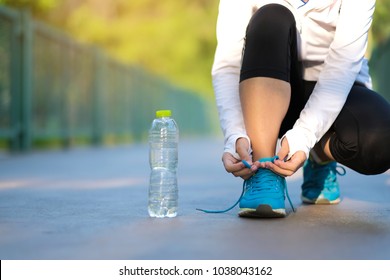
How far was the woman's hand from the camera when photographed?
301 centimetres

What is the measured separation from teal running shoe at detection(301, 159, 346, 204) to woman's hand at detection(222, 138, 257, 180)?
0.78 metres

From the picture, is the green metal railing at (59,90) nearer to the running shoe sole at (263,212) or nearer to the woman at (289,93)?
the woman at (289,93)

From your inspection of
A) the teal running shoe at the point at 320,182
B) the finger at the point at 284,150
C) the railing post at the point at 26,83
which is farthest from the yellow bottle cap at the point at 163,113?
the railing post at the point at 26,83

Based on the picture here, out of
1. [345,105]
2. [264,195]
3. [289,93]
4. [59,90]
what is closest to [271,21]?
[289,93]

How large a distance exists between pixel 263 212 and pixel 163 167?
81cm

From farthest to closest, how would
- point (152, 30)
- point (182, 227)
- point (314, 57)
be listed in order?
point (152, 30) → point (314, 57) → point (182, 227)

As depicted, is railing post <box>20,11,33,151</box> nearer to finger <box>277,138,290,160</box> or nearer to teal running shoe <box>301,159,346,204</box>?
teal running shoe <box>301,159,346,204</box>

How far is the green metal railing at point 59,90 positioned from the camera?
967cm

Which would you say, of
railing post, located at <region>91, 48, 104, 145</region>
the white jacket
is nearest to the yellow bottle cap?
the white jacket

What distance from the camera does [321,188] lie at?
3.78 meters

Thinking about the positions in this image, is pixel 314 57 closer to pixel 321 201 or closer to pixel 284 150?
pixel 284 150

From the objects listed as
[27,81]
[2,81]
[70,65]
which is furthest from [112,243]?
[70,65]

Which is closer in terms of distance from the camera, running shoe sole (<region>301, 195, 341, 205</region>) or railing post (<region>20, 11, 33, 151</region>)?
running shoe sole (<region>301, 195, 341, 205</region>)

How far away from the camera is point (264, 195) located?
9.86 feet
